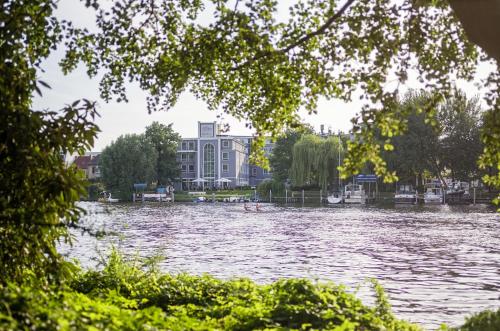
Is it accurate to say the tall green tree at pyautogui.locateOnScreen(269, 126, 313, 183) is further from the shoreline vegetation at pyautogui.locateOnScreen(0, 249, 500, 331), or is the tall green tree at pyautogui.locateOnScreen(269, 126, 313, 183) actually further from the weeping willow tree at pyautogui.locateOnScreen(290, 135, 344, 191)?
the shoreline vegetation at pyautogui.locateOnScreen(0, 249, 500, 331)

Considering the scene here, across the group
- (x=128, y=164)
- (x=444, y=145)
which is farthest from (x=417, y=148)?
(x=128, y=164)

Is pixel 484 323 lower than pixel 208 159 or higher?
lower

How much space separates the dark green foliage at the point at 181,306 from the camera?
427cm

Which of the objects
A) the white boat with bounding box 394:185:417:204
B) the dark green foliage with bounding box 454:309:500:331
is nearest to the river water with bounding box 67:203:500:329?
the dark green foliage with bounding box 454:309:500:331

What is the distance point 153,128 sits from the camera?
123 meters

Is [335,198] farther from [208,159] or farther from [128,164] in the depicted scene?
[208,159]

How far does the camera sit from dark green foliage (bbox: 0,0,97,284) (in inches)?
204

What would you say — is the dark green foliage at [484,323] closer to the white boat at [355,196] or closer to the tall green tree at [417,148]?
the tall green tree at [417,148]

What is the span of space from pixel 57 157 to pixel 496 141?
5518 millimetres

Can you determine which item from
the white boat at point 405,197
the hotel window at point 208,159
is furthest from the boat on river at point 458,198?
the hotel window at point 208,159

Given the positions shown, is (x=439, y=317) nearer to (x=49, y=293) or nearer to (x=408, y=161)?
(x=49, y=293)

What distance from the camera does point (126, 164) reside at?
112 m

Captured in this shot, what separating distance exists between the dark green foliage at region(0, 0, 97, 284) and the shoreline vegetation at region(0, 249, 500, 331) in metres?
0.27

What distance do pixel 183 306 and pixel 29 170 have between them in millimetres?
3592
